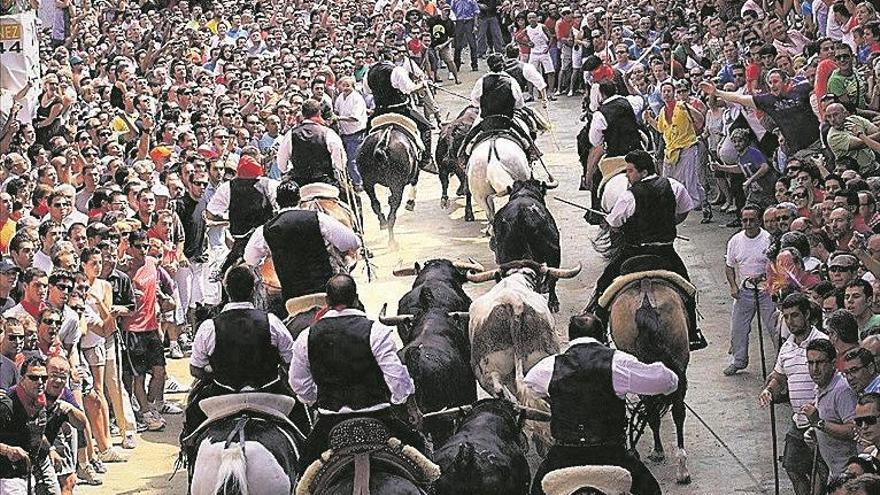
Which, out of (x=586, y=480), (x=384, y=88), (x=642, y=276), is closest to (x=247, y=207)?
(x=642, y=276)

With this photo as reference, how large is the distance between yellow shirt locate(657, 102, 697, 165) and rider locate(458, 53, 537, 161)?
223 centimetres

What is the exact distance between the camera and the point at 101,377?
1268 centimetres

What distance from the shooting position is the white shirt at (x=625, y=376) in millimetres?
9242

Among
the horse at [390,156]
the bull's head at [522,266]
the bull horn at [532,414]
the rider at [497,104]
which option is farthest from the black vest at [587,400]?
the horse at [390,156]

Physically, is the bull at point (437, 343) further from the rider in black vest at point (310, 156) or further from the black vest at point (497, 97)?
the black vest at point (497, 97)

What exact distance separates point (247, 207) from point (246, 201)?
5cm

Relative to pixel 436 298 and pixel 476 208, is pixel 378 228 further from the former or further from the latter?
pixel 436 298

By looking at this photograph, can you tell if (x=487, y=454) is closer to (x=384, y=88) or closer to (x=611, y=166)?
(x=611, y=166)

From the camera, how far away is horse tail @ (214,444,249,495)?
29.8ft

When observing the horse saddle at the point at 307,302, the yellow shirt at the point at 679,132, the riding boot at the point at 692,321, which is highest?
the horse saddle at the point at 307,302

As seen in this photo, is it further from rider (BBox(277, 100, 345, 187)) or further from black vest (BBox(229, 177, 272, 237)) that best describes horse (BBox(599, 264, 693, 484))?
rider (BBox(277, 100, 345, 187))

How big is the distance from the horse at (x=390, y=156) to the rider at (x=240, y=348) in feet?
25.1

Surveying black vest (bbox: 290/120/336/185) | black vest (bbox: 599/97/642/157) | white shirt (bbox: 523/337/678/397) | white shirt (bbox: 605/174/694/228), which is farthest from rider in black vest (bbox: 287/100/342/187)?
white shirt (bbox: 523/337/678/397)

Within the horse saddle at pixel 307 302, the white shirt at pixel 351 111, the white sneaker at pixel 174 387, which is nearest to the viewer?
the horse saddle at pixel 307 302
